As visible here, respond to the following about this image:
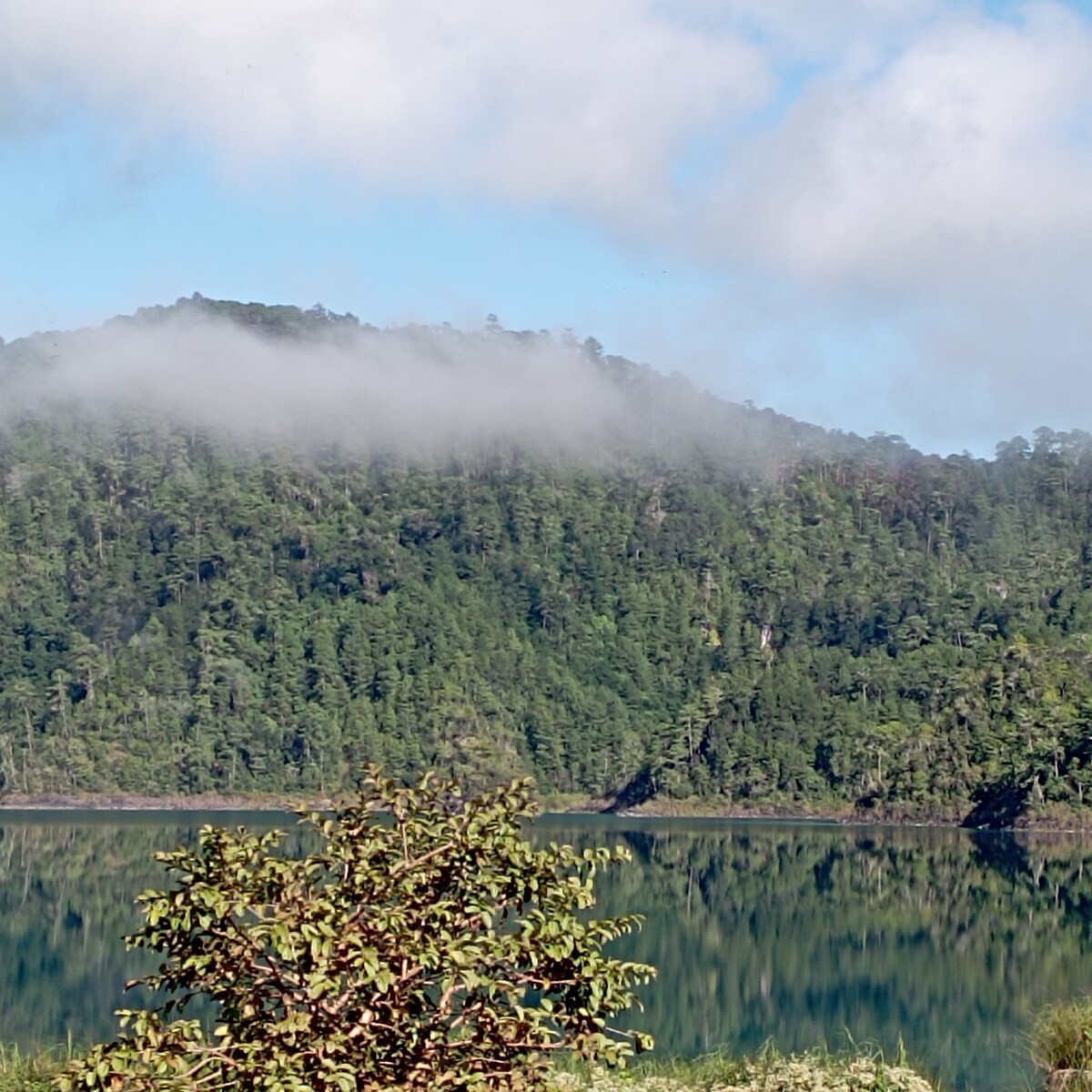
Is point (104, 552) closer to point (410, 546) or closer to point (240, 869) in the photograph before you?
point (410, 546)

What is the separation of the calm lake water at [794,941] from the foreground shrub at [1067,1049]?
1651mm

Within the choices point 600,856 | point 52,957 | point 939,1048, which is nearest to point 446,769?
point 52,957

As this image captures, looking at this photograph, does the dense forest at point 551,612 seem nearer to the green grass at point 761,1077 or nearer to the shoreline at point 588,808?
the shoreline at point 588,808

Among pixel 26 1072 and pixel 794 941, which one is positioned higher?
pixel 26 1072

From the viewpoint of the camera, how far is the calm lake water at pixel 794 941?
25000 millimetres

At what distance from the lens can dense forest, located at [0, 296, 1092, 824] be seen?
348 ft

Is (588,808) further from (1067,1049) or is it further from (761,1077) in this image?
(761,1077)

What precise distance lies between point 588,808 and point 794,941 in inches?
2904

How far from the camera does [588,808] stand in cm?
11138

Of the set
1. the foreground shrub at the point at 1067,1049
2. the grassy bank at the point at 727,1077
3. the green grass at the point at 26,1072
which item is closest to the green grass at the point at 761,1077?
the grassy bank at the point at 727,1077

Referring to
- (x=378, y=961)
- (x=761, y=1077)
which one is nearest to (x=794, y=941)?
(x=761, y=1077)

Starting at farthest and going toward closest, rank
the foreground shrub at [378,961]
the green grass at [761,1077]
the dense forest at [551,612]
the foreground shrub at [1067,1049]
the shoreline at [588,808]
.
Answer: the dense forest at [551,612] → the shoreline at [588,808] → the foreground shrub at [1067,1049] → the green grass at [761,1077] → the foreground shrub at [378,961]

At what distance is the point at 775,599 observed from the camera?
5517 inches

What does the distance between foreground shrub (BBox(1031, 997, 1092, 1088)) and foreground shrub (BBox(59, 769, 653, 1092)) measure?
6.69m
